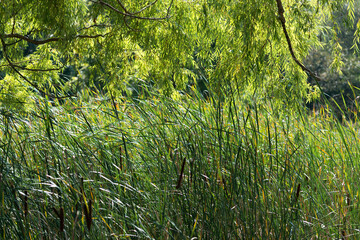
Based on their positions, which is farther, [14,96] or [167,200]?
[14,96]

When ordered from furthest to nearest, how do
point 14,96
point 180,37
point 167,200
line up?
point 180,37
point 14,96
point 167,200

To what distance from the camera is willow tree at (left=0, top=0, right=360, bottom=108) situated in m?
3.75

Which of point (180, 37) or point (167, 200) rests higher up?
point (180, 37)

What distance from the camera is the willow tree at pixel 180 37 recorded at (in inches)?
148

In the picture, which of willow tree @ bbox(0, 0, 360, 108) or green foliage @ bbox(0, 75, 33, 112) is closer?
willow tree @ bbox(0, 0, 360, 108)

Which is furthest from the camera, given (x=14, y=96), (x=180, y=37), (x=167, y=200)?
(x=180, y=37)

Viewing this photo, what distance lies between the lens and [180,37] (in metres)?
4.36

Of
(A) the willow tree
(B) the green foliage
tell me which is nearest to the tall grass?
(A) the willow tree

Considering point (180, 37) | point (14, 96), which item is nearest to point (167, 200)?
point (180, 37)

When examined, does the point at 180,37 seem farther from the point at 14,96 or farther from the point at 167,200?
the point at 167,200

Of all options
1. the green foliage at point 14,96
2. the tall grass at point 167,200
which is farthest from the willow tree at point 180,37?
the tall grass at point 167,200

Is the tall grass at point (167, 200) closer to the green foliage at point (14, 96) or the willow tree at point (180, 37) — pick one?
the willow tree at point (180, 37)

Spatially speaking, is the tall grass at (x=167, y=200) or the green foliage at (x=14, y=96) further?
the green foliage at (x=14, y=96)

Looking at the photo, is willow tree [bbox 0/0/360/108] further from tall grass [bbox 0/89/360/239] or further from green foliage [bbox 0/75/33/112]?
tall grass [bbox 0/89/360/239]
